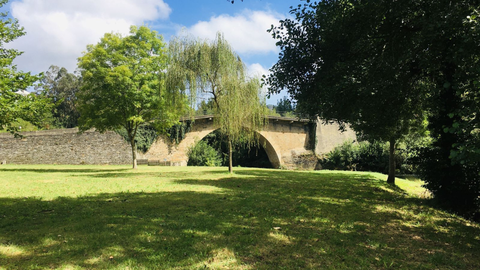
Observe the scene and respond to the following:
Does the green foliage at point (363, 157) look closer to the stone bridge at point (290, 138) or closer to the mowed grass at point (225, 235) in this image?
the stone bridge at point (290, 138)

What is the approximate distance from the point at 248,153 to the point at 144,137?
36.5 ft

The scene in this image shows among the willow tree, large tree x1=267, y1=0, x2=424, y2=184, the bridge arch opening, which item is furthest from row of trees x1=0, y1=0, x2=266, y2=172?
the bridge arch opening

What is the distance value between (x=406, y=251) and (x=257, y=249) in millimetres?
1864

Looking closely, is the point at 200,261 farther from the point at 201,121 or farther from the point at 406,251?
the point at 201,121

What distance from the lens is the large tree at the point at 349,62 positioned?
6707 millimetres

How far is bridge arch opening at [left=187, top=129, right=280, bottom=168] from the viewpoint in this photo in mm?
30734

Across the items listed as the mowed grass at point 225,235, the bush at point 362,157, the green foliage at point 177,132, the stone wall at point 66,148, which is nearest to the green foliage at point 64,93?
the stone wall at point 66,148

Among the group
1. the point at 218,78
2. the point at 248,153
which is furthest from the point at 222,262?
the point at 248,153

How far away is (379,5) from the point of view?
5.88 metres

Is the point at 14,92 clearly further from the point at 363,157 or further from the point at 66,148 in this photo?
the point at 363,157

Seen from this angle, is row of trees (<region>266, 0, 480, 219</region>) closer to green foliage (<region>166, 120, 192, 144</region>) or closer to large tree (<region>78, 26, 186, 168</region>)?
large tree (<region>78, 26, 186, 168</region>)

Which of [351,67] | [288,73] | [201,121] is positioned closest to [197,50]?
[288,73]

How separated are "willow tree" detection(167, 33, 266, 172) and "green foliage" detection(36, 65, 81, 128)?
127 ft

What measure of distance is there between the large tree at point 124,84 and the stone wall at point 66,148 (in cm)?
860
